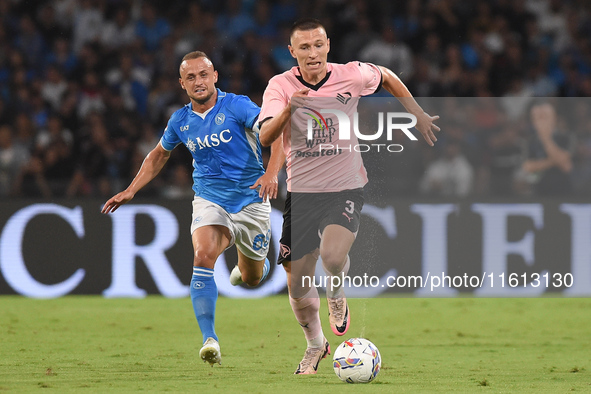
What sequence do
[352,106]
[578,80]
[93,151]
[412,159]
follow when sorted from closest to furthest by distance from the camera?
1. [352,106]
2. [412,159]
3. [93,151]
4. [578,80]

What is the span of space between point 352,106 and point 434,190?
4.38m

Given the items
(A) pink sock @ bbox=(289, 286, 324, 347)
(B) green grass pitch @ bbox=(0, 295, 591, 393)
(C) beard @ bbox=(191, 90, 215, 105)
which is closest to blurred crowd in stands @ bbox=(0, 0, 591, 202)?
(B) green grass pitch @ bbox=(0, 295, 591, 393)

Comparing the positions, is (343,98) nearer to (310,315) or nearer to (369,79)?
(369,79)

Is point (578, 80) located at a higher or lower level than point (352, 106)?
Result: higher

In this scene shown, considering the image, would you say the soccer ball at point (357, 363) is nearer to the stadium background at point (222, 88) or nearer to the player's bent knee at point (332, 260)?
the player's bent knee at point (332, 260)

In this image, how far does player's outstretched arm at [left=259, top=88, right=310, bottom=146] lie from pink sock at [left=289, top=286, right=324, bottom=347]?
3.79 feet

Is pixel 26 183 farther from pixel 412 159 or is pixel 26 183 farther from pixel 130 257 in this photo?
pixel 412 159

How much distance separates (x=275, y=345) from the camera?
7.50 meters

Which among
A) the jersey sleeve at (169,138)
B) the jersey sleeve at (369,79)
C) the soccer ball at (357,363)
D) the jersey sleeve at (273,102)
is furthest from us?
the jersey sleeve at (169,138)

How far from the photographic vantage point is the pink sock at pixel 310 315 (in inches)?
243

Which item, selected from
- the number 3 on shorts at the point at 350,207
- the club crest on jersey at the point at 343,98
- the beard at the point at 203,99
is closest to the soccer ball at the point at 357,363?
the number 3 on shorts at the point at 350,207

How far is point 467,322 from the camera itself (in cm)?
902

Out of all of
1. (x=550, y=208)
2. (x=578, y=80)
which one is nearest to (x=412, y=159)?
(x=550, y=208)

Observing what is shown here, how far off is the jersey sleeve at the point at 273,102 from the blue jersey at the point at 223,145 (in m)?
0.79
